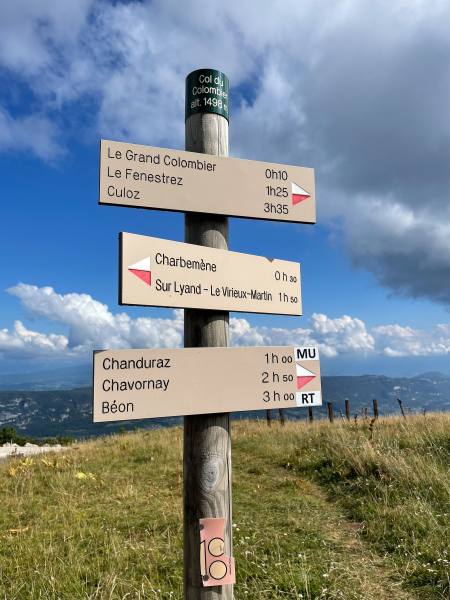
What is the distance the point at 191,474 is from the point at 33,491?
6.45 m

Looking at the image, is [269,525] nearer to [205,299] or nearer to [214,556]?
[214,556]

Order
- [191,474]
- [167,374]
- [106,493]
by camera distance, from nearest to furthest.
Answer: [167,374] < [191,474] < [106,493]

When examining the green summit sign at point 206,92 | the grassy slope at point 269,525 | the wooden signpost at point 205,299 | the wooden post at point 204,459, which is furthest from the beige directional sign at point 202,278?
the grassy slope at point 269,525

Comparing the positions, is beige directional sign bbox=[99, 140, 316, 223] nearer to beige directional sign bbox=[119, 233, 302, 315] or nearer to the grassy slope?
beige directional sign bbox=[119, 233, 302, 315]

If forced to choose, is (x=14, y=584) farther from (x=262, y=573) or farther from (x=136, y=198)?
(x=136, y=198)

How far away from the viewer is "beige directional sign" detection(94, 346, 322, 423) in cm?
249

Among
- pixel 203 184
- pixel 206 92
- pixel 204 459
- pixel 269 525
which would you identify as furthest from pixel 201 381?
pixel 269 525

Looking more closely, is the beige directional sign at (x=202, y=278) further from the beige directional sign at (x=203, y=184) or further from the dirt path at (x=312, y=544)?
the dirt path at (x=312, y=544)

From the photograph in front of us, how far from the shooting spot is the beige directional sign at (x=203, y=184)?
285 cm

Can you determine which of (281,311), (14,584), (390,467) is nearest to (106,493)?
(14,584)

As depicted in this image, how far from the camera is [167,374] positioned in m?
2.65

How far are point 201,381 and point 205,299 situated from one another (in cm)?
55

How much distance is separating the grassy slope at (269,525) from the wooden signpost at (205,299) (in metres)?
1.49

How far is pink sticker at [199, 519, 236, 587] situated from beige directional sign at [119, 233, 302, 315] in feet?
4.64
